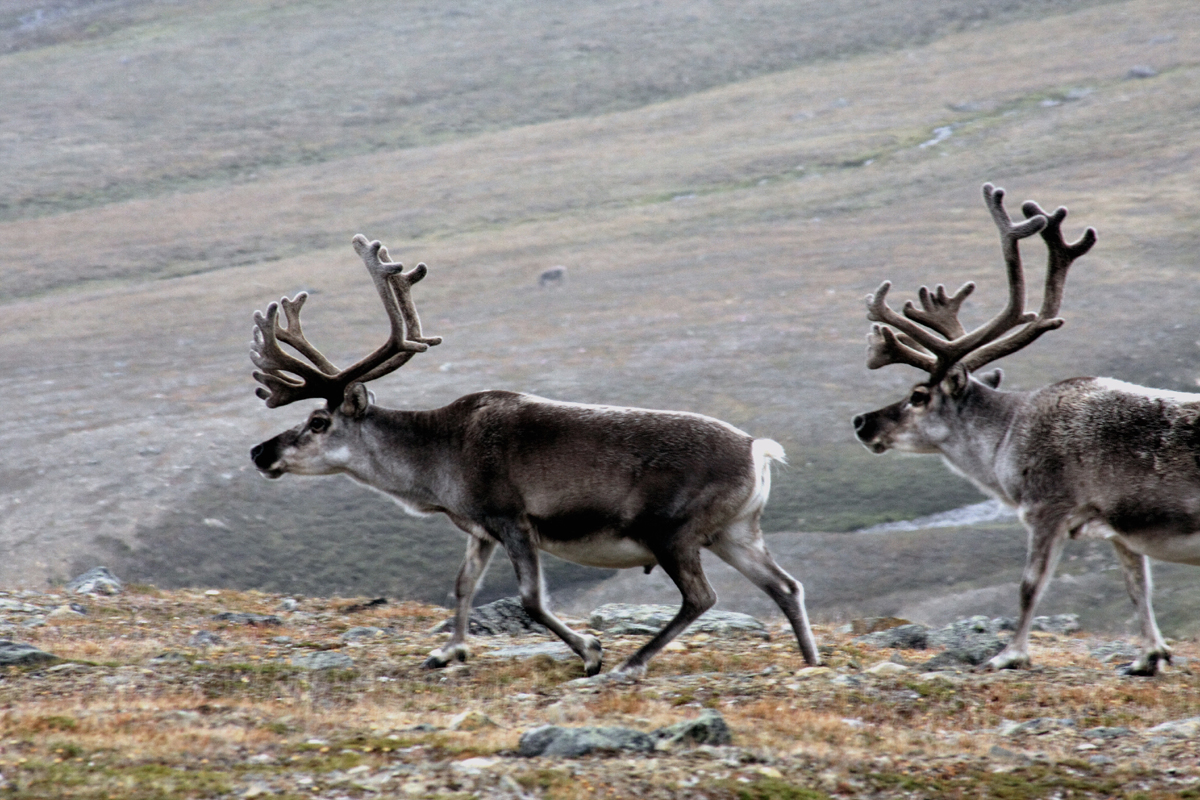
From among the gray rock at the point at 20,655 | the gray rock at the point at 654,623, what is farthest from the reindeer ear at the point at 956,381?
the gray rock at the point at 20,655

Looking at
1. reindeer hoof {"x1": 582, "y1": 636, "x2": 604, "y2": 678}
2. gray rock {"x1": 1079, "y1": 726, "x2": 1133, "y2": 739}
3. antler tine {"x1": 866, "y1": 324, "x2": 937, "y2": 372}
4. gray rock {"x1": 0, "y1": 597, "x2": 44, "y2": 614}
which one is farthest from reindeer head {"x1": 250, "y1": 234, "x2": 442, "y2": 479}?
gray rock {"x1": 1079, "y1": 726, "x2": 1133, "y2": 739}

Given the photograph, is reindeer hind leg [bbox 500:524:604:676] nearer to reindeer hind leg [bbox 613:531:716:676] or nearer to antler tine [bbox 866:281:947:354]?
reindeer hind leg [bbox 613:531:716:676]

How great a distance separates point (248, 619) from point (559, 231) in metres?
43.9

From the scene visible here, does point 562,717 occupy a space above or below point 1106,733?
above

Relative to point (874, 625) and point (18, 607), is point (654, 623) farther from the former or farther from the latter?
point (18, 607)

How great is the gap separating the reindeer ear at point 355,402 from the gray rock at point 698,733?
5.01 metres

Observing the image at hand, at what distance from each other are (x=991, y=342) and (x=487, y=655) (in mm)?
5305

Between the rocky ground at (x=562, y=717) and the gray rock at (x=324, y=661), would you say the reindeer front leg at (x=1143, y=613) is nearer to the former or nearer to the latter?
the rocky ground at (x=562, y=717)

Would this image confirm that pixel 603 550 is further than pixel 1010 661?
No

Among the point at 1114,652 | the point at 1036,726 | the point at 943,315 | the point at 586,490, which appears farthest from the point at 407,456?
the point at 1114,652

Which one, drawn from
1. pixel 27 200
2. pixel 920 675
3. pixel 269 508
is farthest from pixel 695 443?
pixel 27 200

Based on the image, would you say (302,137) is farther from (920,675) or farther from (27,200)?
(920,675)

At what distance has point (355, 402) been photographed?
12281mm

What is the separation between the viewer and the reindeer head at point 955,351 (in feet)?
40.8
